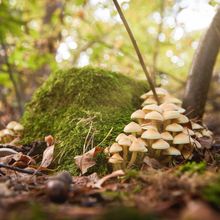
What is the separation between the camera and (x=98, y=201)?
1923mm

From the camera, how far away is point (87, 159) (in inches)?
116

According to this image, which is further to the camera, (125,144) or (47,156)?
(47,156)

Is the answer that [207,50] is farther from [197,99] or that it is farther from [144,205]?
[144,205]

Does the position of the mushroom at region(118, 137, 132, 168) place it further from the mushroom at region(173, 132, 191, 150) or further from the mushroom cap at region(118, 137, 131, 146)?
the mushroom at region(173, 132, 191, 150)

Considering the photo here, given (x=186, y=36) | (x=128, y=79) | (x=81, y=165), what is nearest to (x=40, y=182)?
(x=81, y=165)

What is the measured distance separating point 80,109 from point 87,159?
34.7 inches

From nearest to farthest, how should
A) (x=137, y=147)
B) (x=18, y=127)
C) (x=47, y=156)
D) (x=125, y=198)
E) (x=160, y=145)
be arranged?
(x=125, y=198), (x=137, y=147), (x=160, y=145), (x=47, y=156), (x=18, y=127)

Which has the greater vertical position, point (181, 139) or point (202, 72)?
point (202, 72)

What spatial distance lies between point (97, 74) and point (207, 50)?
1468mm

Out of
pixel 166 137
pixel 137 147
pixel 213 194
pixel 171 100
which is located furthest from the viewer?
pixel 171 100

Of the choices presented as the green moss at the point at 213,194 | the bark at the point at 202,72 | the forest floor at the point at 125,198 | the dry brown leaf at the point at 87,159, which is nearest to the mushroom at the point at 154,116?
the dry brown leaf at the point at 87,159

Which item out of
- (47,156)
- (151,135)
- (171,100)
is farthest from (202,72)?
(47,156)

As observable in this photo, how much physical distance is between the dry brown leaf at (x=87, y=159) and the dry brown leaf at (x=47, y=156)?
1.28 ft

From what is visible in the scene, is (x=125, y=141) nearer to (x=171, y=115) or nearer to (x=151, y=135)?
(x=151, y=135)
